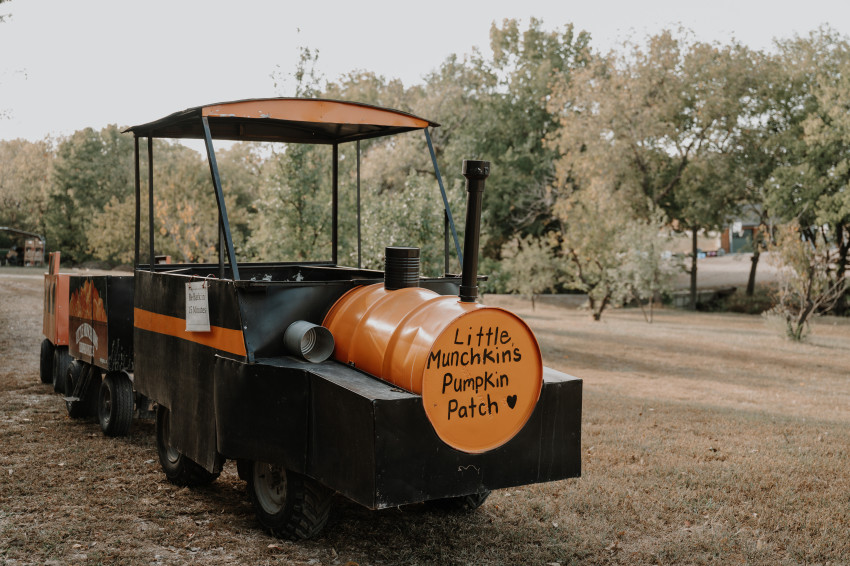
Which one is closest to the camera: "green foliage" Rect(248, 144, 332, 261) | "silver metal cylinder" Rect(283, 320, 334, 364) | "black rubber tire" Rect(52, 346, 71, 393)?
"silver metal cylinder" Rect(283, 320, 334, 364)

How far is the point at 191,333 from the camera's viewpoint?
5125 millimetres

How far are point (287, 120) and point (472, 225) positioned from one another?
1.70 m

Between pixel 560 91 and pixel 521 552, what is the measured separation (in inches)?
1196

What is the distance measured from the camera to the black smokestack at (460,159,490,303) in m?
4.15

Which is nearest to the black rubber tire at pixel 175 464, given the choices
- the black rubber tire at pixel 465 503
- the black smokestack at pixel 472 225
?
the black rubber tire at pixel 465 503

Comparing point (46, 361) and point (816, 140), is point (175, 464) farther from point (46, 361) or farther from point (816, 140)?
point (816, 140)

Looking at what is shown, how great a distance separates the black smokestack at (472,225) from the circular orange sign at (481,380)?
21cm

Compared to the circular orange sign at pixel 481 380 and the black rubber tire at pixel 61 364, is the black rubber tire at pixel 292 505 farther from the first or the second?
the black rubber tire at pixel 61 364

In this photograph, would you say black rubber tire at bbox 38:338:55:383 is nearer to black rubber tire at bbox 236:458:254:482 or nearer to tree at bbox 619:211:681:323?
black rubber tire at bbox 236:458:254:482

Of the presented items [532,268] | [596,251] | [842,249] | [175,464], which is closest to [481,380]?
[175,464]

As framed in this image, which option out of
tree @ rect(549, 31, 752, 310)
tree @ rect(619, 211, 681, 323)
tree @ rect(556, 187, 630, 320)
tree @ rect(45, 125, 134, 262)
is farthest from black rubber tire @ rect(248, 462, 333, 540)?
tree @ rect(45, 125, 134, 262)

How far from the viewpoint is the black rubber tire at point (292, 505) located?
4.46 meters

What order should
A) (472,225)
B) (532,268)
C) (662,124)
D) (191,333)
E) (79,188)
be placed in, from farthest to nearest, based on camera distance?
(79,188) < (662,124) < (532,268) < (191,333) < (472,225)

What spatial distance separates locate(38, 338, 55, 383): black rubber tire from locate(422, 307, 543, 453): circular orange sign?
729 centimetres
